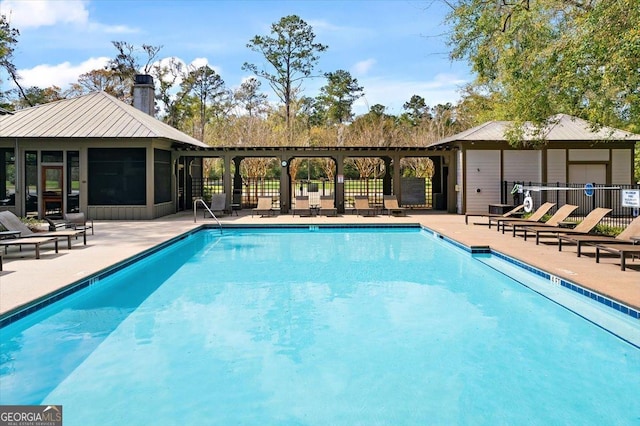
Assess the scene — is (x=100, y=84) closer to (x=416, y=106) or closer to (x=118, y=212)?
(x=118, y=212)

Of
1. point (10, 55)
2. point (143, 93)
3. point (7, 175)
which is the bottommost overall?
point (7, 175)

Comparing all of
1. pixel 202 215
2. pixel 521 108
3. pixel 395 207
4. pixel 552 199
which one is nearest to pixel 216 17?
pixel 202 215

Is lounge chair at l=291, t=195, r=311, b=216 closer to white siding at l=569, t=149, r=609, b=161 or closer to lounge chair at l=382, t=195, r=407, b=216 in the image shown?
lounge chair at l=382, t=195, r=407, b=216

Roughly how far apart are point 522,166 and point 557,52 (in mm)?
7716

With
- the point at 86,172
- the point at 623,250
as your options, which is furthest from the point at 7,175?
the point at 623,250

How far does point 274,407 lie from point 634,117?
11494mm

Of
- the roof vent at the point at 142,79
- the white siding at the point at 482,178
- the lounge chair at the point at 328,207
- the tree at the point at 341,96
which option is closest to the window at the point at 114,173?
the lounge chair at the point at 328,207

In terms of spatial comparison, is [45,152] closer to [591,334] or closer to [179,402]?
[179,402]

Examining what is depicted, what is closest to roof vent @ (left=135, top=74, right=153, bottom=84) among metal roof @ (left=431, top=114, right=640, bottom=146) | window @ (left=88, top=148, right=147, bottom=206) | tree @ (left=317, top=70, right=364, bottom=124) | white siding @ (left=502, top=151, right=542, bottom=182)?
window @ (left=88, top=148, right=147, bottom=206)

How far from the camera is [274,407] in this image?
4.03 m

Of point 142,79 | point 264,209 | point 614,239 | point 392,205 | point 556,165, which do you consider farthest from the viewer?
point 142,79

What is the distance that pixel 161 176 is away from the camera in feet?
57.4

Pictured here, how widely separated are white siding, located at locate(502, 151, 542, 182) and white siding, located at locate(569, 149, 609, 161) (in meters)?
1.13

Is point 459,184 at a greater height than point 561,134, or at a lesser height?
lesser
